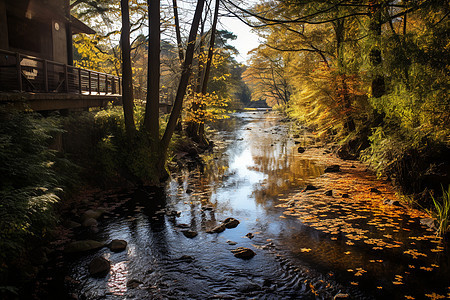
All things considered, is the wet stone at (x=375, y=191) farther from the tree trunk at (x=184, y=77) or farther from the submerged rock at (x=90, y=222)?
the submerged rock at (x=90, y=222)

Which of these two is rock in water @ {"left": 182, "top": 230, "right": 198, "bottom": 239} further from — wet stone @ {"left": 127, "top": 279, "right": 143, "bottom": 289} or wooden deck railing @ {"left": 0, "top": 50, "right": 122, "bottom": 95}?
wooden deck railing @ {"left": 0, "top": 50, "right": 122, "bottom": 95}

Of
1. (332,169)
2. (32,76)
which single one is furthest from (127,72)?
(332,169)

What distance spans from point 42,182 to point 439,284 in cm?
A: 742

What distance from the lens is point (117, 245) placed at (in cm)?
621

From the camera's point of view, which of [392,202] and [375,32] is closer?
[392,202]

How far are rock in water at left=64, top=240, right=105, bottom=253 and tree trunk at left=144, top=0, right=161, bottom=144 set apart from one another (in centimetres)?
541

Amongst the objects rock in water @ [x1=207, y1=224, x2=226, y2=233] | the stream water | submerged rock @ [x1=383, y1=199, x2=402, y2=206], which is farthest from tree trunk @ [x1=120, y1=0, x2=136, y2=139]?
submerged rock @ [x1=383, y1=199, x2=402, y2=206]

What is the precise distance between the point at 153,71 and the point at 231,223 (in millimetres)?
6383

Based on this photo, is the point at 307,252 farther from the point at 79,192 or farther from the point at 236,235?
the point at 79,192

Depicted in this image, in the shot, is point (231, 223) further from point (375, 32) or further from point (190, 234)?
point (375, 32)

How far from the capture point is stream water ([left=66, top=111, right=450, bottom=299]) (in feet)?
15.9

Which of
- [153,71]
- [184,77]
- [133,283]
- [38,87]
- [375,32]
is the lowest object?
[133,283]

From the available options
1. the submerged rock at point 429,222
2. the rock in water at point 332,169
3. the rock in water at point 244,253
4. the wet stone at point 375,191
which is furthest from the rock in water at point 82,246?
the rock in water at point 332,169

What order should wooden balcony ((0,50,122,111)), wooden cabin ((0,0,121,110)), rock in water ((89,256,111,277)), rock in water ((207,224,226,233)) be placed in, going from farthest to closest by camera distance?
1. wooden cabin ((0,0,121,110))
2. wooden balcony ((0,50,122,111))
3. rock in water ((207,224,226,233))
4. rock in water ((89,256,111,277))
